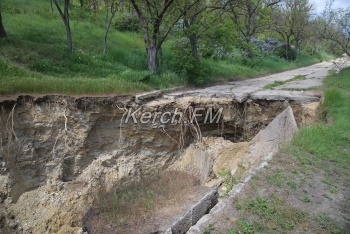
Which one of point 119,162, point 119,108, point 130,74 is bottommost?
point 119,162

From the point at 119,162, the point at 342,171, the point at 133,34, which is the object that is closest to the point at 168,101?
the point at 119,162

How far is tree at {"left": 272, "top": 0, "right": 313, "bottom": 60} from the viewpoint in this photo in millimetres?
24016

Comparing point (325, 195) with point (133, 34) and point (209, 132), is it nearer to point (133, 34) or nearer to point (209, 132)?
point (209, 132)

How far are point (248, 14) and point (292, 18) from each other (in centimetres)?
845

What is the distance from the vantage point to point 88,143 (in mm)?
6879

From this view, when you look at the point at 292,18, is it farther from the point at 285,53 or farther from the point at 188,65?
the point at 188,65

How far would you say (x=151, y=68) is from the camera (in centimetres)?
1023

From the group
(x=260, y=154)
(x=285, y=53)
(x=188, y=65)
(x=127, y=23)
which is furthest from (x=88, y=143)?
(x=285, y=53)

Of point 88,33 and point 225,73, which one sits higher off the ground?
point 88,33

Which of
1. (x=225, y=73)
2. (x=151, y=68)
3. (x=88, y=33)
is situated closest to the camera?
(x=151, y=68)

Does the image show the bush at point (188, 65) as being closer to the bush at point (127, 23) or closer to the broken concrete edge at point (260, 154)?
the broken concrete edge at point (260, 154)

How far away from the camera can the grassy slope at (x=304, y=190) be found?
340 cm

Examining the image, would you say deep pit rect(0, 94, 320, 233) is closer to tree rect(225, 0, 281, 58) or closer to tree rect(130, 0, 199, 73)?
tree rect(130, 0, 199, 73)

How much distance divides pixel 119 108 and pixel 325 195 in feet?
15.3
